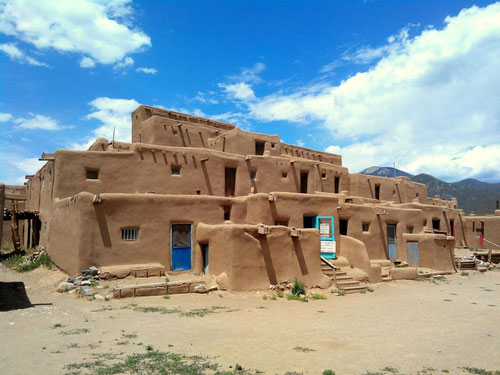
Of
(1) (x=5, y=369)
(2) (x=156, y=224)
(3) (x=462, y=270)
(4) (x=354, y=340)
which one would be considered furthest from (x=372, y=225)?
(1) (x=5, y=369)

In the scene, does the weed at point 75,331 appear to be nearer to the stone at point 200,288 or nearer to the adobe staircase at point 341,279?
the stone at point 200,288

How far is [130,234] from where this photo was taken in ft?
52.6

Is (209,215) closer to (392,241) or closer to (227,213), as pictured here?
(227,213)

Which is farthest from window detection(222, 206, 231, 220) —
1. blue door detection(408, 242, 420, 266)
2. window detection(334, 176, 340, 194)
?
window detection(334, 176, 340, 194)

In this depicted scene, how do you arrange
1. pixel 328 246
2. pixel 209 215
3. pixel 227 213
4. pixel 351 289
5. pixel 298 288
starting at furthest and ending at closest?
pixel 328 246 → pixel 227 213 → pixel 209 215 → pixel 351 289 → pixel 298 288

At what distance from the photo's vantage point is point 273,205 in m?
18.5

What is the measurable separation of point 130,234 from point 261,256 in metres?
5.61

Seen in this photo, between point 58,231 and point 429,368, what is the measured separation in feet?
52.7

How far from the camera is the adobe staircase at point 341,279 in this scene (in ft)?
54.7

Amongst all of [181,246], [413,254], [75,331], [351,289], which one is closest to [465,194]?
[413,254]

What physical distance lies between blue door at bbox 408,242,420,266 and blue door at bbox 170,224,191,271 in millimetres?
13949

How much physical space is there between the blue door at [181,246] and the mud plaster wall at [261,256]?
0.65m

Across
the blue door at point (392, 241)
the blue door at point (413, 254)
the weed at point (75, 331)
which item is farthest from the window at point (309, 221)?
A: the weed at point (75, 331)

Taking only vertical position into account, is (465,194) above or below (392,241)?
above
